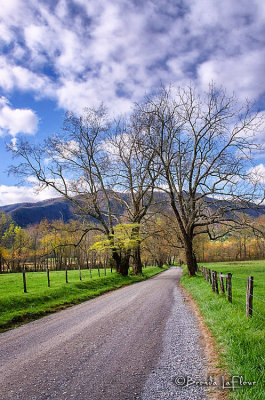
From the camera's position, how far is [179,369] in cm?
463

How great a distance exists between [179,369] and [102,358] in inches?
62.3

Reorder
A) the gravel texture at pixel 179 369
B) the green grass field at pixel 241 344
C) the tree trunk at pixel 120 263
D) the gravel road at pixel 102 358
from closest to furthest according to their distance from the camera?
the green grass field at pixel 241 344 < the gravel texture at pixel 179 369 < the gravel road at pixel 102 358 < the tree trunk at pixel 120 263

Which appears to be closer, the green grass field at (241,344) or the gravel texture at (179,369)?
the green grass field at (241,344)

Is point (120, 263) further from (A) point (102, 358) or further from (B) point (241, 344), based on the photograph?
(B) point (241, 344)

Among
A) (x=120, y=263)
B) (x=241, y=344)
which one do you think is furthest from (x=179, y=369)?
(x=120, y=263)

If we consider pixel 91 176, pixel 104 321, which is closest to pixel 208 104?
pixel 91 176

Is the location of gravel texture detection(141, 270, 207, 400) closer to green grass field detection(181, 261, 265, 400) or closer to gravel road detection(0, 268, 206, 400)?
gravel road detection(0, 268, 206, 400)

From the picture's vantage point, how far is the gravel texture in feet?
12.6

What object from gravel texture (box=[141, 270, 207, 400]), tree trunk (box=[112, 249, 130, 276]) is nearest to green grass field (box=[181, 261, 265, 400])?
gravel texture (box=[141, 270, 207, 400])

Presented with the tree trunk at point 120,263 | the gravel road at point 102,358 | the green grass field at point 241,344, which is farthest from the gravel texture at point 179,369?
the tree trunk at point 120,263

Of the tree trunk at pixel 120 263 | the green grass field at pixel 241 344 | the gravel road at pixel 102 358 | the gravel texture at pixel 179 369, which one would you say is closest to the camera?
the green grass field at pixel 241 344

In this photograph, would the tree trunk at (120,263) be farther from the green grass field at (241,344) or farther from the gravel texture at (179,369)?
the gravel texture at (179,369)

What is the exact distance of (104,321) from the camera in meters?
8.52

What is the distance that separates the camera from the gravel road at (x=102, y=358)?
398 centimetres
